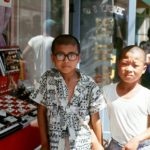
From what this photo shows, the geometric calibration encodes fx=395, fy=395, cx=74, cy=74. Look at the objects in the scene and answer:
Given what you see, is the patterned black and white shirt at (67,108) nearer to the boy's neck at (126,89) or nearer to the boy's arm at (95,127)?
the boy's arm at (95,127)

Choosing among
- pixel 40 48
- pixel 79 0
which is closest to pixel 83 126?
pixel 40 48

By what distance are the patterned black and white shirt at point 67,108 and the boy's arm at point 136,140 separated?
0.84ft

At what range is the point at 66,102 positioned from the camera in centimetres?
245

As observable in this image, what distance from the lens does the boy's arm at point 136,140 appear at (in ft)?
8.18

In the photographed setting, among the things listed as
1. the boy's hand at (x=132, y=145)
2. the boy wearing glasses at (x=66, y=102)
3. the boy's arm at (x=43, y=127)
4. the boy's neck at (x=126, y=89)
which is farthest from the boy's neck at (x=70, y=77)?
the boy's hand at (x=132, y=145)

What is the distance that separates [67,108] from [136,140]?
0.49 metres

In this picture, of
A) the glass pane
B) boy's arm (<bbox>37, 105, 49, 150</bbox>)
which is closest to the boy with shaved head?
boy's arm (<bbox>37, 105, 49, 150</bbox>)

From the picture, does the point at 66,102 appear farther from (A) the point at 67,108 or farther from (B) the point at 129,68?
(B) the point at 129,68

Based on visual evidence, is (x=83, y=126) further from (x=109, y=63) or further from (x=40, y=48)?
(x=109, y=63)

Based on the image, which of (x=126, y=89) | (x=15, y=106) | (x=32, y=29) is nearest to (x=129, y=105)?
(x=126, y=89)

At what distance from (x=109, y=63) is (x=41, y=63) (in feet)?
3.86

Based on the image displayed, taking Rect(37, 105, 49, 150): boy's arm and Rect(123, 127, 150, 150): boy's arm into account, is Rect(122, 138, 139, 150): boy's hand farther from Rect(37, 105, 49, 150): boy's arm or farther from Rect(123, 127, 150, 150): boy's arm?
Rect(37, 105, 49, 150): boy's arm

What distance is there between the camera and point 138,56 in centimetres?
263

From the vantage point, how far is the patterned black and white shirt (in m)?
2.45
